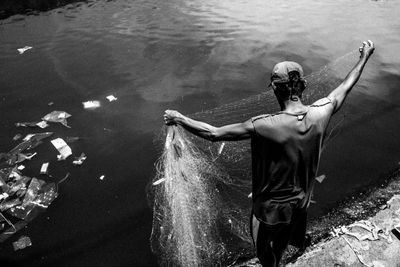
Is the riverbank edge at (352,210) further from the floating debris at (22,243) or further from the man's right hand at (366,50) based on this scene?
the floating debris at (22,243)

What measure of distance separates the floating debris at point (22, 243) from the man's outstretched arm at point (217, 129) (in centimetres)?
260

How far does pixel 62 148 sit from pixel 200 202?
105 inches

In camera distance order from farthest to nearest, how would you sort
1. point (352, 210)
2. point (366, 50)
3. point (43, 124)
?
point (43, 124) < point (352, 210) < point (366, 50)

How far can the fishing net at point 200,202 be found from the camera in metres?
3.33

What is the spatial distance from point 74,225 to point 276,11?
940 cm

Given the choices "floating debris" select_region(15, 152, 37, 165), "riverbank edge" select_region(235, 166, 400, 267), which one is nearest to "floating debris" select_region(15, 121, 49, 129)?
"floating debris" select_region(15, 152, 37, 165)

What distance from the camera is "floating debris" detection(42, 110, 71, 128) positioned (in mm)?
5650

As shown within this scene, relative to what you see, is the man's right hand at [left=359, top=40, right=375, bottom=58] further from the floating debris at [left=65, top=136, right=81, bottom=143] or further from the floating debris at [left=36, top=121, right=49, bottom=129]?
the floating debris at [left=36, top=121, right=49, bottom=129]

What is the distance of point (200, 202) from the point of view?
3564 millimetres

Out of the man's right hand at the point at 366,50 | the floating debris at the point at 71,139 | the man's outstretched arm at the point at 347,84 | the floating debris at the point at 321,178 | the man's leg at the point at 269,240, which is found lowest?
the floating debris at the point at 71,139

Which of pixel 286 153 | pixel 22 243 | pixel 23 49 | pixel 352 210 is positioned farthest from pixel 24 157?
pixel 23 49

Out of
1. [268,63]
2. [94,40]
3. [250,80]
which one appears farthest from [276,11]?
[94,40]

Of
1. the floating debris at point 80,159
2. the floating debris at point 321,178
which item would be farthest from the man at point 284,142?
the floating debris at point 80,159

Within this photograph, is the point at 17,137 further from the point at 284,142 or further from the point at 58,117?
the point at 284,142
